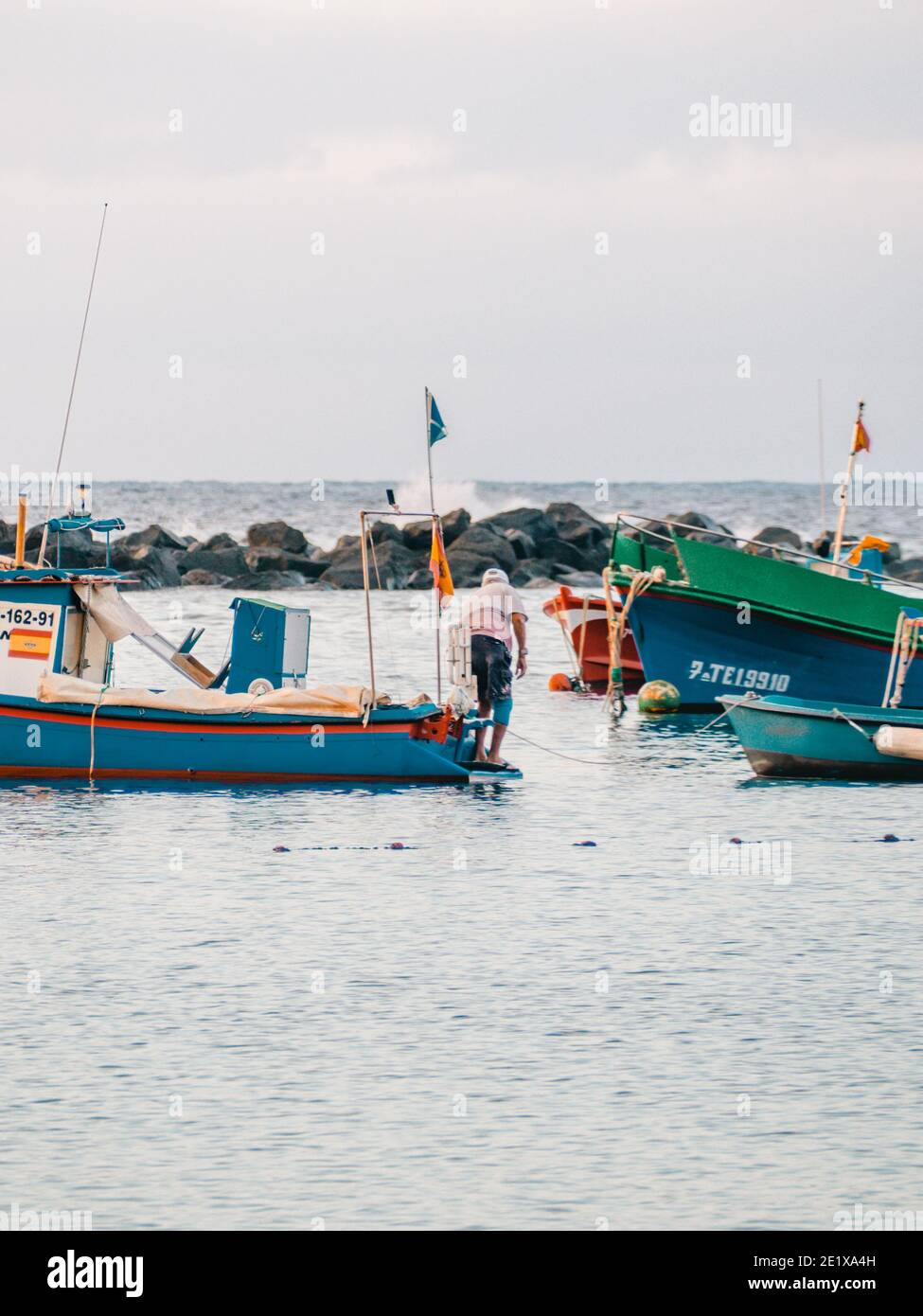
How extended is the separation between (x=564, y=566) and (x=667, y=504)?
68.5 meters

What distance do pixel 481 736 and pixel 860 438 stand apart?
380 inches

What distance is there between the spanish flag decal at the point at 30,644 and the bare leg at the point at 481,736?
4255 millimetres

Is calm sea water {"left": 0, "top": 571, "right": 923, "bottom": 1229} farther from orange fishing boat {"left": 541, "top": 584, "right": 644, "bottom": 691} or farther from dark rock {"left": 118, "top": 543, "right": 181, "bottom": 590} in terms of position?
dark rock {"left": 118, "top": 543, "right": 181, "bottom": 590}

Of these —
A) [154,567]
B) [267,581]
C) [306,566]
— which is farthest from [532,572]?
[154,567]

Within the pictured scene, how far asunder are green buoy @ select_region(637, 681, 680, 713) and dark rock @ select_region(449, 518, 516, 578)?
3459 centimetres

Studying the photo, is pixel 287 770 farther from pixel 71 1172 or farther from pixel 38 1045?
pixel 71 1172

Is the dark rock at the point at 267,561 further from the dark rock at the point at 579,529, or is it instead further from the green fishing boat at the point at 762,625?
the green fishing boat at the point at 762,625

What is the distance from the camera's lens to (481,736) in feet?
69.7

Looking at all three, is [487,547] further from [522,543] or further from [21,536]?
[21,536]

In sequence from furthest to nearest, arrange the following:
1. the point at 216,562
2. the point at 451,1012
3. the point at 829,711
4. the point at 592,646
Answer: the point at 216,562, the point at 592,646, the point at 829,711, the point at 451,1012

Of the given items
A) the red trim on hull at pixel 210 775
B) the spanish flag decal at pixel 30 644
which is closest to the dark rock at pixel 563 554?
the red trim on hull at pixel 210 775

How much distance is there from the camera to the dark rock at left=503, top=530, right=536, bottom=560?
69.4 metres

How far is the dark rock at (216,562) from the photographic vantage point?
6725 centimetres
